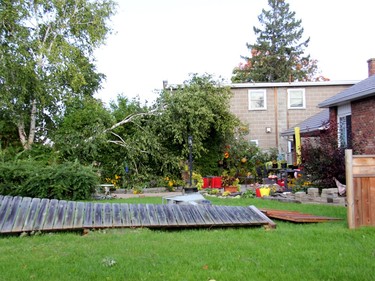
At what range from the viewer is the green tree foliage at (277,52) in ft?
142

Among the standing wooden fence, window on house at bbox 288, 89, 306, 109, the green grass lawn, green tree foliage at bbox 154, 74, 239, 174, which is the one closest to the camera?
the green grass lawn

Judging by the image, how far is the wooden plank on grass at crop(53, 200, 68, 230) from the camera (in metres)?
7.15

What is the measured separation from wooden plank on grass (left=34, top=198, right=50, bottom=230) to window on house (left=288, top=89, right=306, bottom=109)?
16561mm

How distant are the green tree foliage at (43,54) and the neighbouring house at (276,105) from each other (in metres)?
8.26

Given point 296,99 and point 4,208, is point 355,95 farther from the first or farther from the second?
point 4,208

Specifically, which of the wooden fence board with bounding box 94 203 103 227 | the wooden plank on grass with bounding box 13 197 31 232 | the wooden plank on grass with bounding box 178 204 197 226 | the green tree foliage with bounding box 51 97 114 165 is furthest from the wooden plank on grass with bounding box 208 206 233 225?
the green tree foliage with bounding box 51 97 114 165

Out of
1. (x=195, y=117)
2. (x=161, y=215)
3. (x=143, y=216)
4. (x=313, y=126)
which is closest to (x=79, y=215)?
(x=143, y=216)

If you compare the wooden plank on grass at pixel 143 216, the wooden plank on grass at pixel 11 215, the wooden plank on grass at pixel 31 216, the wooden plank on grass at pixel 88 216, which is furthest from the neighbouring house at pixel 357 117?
the wooden plank on grass at pixel 11 215

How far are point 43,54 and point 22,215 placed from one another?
10226 millimetres

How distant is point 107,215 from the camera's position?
7.80 meters

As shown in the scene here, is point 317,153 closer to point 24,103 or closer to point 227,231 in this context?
point 227,231

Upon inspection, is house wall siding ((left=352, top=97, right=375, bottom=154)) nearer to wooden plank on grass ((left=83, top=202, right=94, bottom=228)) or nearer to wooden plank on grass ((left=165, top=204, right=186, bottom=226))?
wooden plank on grass ((left=165, top=204, right=186, bottom=226))

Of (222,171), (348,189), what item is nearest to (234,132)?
(222,171)

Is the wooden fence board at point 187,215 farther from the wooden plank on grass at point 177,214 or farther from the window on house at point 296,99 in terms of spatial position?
the window on house at point 296,99
